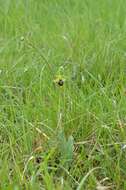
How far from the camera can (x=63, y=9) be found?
9.92ft

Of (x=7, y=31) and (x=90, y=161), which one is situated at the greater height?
(x=7, y=31)

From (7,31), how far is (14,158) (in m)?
1.29

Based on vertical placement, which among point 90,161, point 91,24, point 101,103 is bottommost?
point 90,161

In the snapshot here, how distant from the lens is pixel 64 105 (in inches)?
66.0

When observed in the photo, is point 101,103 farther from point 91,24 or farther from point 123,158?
point 91,24

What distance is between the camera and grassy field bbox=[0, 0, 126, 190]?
1.44 metres

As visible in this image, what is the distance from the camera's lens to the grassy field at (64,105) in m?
1.44

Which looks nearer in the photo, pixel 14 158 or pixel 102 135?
pixel 14 158

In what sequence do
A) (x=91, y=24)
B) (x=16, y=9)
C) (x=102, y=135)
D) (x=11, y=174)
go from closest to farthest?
(x=11, y=174), (x=102, y=135), (x=91, y=24), (x=16, y=9)

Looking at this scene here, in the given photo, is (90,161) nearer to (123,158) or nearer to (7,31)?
(123,158)

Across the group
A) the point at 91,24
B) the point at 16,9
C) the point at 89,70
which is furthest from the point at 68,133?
the point at 16,9

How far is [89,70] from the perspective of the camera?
7.05ft

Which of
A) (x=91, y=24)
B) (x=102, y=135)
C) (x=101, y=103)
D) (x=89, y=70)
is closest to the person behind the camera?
(x=102, y=135)

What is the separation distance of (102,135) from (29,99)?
0.35m
